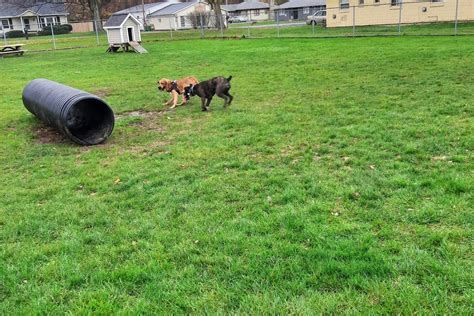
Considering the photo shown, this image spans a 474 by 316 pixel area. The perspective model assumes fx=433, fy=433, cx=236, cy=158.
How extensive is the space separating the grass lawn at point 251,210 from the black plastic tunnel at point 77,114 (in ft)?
1.00

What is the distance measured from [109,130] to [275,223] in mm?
4351

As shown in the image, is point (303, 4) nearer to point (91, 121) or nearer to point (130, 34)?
point (130, 34)

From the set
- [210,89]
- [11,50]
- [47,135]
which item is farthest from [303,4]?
[47,135]

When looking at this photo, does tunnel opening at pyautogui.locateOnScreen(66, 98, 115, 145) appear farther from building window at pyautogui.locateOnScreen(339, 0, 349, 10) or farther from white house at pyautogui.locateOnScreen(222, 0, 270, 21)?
white house at pyautogui.locateOnScreen(222, 0, 270, 21)

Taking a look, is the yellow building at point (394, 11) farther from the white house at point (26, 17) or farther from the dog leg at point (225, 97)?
the white house at point (26, 17)

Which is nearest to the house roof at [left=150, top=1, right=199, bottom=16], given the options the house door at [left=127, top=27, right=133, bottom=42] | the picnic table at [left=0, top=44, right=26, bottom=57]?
the house door at [left=127, top=27, right=133, bottom=42]

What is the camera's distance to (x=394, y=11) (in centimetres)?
3103

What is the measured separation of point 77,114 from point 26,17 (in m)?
70.8

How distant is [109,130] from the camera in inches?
292

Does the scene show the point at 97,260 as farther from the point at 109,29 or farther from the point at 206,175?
the point at 109,29

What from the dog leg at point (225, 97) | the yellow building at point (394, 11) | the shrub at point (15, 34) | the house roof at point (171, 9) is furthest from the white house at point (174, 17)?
the dog leg at point (225, 97)

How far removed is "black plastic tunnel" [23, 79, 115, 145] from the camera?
271 inches

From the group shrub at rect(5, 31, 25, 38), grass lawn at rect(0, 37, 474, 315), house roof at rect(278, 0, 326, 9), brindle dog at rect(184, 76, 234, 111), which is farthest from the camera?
house roof at rect(278, 0, 326, 9)

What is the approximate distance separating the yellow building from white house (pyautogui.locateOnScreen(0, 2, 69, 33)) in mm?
48244
